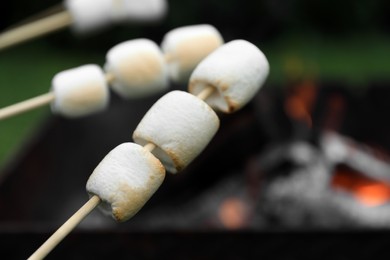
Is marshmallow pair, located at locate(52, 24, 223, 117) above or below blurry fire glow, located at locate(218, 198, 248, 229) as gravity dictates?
above

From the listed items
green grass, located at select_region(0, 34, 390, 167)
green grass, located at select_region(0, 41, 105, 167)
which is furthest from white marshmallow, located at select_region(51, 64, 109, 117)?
green grass, located at select_region(0, 34, 390, 167)

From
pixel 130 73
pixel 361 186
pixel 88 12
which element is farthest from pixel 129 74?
pixel 361 186

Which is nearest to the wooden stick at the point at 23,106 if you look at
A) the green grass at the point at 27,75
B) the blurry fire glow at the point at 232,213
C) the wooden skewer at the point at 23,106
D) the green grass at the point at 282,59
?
the wooden skewer at the point at 23,106

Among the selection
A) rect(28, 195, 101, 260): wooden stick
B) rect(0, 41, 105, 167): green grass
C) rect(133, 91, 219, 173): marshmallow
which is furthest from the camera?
rect(0, 41, 105, 167): green grass

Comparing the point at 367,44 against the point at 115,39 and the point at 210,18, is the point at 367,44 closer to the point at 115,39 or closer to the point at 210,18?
the point at 210,18

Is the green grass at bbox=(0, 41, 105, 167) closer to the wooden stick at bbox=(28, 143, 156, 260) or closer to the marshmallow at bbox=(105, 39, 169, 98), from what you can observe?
the marshmallow at bbox=(105, 39, 169, 98)

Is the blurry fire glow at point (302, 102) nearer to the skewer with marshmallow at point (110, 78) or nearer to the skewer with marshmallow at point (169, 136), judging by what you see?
the skewer with marshmallow at point (110, 78)
